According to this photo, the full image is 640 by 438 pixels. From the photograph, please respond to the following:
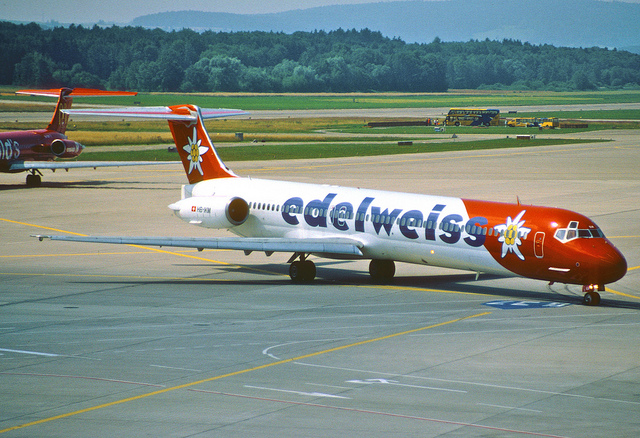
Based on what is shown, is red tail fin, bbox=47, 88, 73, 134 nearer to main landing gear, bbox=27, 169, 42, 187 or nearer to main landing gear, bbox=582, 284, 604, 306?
main landing gear, bbox=27, 169, 42, 187

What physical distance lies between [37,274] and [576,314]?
1866cm

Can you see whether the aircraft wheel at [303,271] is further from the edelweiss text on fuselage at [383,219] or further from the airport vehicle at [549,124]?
the airport vehicle at [549,124]

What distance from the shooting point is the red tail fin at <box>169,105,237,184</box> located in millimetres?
36594

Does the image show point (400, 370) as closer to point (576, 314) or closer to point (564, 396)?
point (564, 396)

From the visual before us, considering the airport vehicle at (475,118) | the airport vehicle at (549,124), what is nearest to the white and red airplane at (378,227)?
the airport vehicle at (549,124)

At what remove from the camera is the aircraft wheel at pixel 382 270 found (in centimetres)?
3192

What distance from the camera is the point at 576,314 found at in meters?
26.0

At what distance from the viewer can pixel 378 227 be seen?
99.6 feet

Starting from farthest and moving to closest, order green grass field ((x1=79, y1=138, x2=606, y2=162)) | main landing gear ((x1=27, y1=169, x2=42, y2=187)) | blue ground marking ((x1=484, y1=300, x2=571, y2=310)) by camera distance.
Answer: green grass field ((x1=79, y1=138, x2=606, y2=162)) < main landing gear ((x1=27, y1=169, x2=42, y2=187)) < blue ground marking ((x1=484, y1=300, x2=571, y2=310))

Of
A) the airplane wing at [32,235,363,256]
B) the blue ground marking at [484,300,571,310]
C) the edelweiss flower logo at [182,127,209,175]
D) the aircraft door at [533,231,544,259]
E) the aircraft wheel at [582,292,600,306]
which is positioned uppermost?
the edelweiss flower logo at [182,127,209,175]

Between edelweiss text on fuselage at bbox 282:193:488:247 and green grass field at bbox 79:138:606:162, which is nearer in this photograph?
edelweiss text on fuselage at bbox 282:193:488:247

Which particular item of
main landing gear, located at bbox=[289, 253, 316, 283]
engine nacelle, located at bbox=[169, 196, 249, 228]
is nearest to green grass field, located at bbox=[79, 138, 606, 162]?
engine nacelle, located at bbox=[169, 196, 249, 228]

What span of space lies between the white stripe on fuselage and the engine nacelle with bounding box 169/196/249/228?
30 cm

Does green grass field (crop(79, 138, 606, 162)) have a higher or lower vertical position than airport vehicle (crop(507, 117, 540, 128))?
lower
